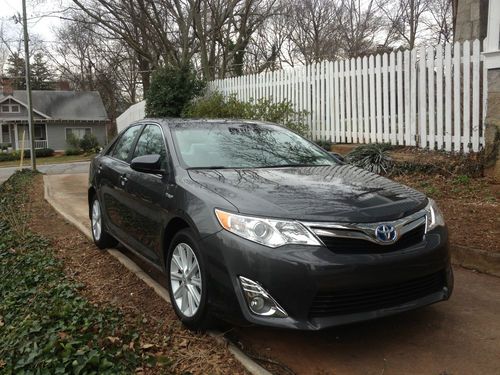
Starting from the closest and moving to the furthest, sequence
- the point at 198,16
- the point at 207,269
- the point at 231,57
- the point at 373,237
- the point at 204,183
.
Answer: the point at 373,237 → the point at 207,269 → the point at 204,183 → the point at 198,16 → the point at 231,57

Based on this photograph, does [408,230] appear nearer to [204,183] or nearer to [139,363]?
[204,183]

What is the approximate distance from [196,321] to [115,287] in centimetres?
149

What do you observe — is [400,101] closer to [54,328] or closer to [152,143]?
[152,143]

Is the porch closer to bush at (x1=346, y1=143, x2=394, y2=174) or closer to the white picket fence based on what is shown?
the white picket fence

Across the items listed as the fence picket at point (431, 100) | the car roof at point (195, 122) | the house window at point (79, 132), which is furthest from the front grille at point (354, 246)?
the house window at point (79, 132)

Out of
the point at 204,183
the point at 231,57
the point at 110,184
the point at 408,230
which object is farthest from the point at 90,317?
the point at 231,57

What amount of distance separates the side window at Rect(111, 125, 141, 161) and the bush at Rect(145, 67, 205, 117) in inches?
414

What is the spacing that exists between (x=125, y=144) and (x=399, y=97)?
18.6 ft

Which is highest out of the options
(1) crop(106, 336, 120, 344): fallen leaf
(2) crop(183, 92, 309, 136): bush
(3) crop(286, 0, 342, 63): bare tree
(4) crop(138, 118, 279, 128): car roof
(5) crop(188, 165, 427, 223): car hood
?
(3) crop(286, 0, 342, 63): bare tree

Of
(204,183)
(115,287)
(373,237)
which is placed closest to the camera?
(373,237)

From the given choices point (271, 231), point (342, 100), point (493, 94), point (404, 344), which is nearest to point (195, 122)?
point (271, 231)

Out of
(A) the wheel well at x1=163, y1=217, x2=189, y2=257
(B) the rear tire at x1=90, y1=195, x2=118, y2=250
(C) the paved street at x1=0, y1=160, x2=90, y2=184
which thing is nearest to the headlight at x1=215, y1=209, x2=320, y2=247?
(A) the wheel well at x1=163, y1=217, x2=189, y2=257

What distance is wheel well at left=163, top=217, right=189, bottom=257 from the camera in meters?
3.65

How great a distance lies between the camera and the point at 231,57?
82.1 ft
